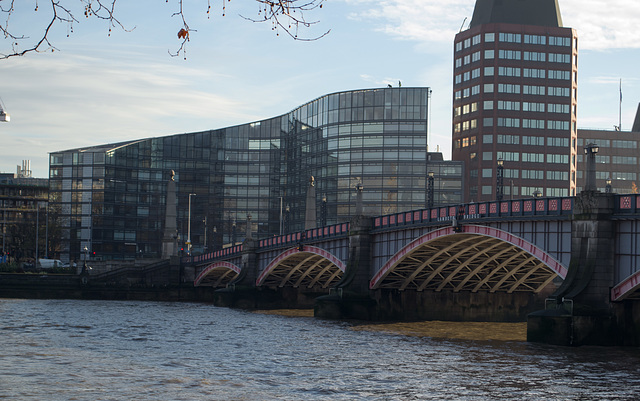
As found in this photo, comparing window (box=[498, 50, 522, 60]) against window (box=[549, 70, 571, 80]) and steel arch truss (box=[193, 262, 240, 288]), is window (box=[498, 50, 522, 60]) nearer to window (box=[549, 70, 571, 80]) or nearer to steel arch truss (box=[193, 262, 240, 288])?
window (box=[549, 70, 571, 80])

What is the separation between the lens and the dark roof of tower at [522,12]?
518ft

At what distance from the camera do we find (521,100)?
510 ft

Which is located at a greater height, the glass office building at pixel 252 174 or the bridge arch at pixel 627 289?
the glass office building at pixel 252 174

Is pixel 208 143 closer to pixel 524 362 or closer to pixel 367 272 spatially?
pixel 367 272

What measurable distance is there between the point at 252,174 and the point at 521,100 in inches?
2021

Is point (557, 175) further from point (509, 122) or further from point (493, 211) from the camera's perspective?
point (493, 211)

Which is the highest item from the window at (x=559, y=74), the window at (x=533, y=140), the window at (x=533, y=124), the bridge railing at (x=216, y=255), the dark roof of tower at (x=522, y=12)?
the dark roof of tower at (x=522, y=12)

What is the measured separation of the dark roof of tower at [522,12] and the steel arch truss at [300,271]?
82764 mm

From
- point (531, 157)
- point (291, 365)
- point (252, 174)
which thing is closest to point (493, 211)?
point (291, 365)

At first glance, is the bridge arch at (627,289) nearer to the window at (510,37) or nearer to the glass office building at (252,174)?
the glass office building at (252,174)

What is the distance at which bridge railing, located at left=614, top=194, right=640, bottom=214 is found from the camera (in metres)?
44.1

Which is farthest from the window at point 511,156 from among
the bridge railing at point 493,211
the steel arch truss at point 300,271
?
the bridge railing at point 493,211

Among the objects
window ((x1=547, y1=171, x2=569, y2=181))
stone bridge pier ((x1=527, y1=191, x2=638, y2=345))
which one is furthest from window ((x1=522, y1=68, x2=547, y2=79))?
stone bridge pier ((x1=527, y1=191, x2=638, y2=345))

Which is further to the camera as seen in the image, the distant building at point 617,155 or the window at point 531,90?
the distant building at point 617,155
